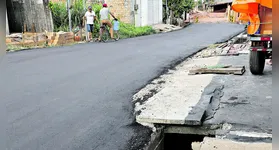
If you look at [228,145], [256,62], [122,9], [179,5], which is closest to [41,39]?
[122,9]

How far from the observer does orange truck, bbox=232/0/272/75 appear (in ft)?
18.2

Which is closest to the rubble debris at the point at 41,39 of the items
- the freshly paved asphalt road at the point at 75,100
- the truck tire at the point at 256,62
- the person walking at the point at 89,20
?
the person walking at the point at 89,20

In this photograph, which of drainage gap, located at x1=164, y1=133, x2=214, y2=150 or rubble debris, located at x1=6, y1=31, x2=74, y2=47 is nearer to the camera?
drainage gap, located at x1=164, y1=133, x2=214, y2=150

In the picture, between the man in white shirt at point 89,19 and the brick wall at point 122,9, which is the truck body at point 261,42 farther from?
the brick wall at point 122,9

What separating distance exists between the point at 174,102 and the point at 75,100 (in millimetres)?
1596

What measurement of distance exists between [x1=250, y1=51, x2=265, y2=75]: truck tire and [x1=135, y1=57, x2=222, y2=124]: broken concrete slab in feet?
2.84

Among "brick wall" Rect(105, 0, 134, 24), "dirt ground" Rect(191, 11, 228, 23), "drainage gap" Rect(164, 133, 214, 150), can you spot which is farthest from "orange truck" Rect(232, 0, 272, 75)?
"dirt ground" Rect(191, 11, 228, 23)

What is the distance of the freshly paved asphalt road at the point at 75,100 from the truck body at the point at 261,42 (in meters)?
2.16

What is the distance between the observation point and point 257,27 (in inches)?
232

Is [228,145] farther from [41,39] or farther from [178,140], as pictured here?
[41,39]

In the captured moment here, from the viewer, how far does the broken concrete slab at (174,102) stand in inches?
156

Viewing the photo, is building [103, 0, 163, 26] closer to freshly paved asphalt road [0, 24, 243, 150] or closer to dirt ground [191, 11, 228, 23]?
dirt ground [191, 11, 228, 23]

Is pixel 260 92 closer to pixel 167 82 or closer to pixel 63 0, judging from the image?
pixel 167 82

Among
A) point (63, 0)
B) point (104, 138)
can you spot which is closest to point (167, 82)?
point (104, 138)
